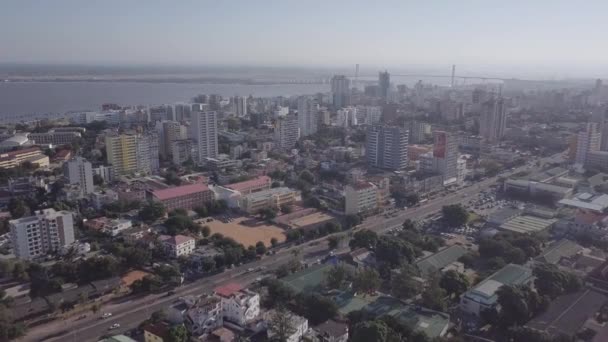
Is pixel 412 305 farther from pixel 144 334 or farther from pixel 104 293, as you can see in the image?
pixel 104 293

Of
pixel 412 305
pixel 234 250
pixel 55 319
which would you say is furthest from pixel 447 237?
pixel 55 319

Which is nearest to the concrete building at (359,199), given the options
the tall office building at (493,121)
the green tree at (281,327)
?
the green tree at (281,327)

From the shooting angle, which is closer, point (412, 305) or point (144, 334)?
point (144, 334)

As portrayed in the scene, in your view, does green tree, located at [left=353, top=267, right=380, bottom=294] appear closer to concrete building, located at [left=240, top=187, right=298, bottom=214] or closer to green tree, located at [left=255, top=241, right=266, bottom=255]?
green tree, located at [left=255, top=241, right=266, bottom=255]

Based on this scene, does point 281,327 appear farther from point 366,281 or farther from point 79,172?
point 79,172

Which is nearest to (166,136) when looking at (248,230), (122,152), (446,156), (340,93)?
(122,152)

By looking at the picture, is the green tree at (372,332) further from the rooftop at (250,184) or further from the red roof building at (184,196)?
the rooftop at (250,184)
